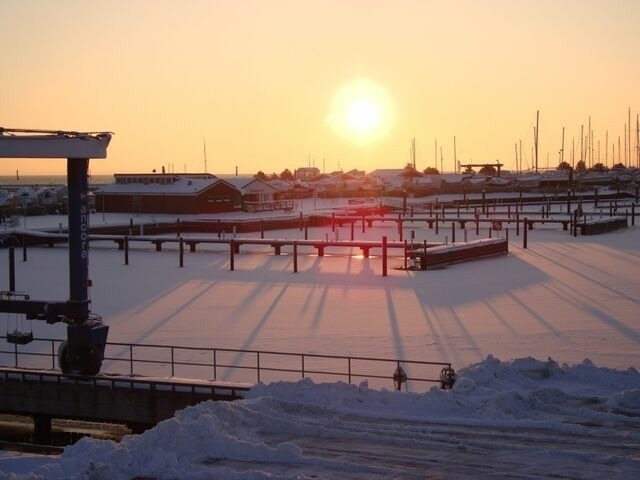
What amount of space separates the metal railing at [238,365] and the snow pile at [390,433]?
256 centimetres

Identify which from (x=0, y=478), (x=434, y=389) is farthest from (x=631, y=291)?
(x=0, y=478)

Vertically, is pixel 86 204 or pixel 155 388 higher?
pixel 86 204

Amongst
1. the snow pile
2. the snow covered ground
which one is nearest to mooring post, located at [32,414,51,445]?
the snow covered ground

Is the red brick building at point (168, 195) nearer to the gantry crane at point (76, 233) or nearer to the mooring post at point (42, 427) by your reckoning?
the gantry crane at point (76, 233)

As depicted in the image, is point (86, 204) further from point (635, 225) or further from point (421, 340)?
point (635, 225)

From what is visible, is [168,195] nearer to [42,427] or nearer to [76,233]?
[76,233]

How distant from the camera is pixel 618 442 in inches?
482

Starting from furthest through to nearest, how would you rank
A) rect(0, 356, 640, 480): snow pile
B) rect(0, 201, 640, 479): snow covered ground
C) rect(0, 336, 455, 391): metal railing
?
rect(0, 336, 455, 391): metal railing, rect(0, 201, 640, 479): snow covered ground, rect(0, 356, 640, 480): snow pile

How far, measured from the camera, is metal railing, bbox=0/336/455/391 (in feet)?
58.5

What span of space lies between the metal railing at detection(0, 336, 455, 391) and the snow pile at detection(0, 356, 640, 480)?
2.56 m

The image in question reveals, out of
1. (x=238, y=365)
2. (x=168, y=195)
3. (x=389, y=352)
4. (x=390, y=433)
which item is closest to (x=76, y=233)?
(x=238, y=365)

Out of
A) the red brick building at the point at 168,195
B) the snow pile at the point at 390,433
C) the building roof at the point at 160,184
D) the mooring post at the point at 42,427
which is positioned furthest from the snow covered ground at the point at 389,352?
the building roof at the point at 160,184

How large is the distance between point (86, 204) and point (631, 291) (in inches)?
754

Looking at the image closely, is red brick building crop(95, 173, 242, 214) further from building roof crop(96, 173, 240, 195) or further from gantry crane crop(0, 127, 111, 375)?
gantry crane crop(0, 127, 111, 375)
